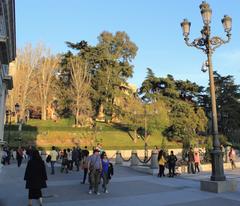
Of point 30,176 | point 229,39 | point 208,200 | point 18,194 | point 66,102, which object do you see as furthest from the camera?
point 66,102

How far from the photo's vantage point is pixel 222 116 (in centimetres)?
6862

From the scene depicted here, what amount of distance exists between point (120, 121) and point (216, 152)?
192 feet

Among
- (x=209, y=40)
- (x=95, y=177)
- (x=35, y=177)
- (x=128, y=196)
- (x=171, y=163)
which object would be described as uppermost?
(x=209, y=40)

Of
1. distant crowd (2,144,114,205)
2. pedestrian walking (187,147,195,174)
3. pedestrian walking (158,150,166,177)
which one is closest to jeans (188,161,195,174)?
pedestrian walking (187,147,195,174)

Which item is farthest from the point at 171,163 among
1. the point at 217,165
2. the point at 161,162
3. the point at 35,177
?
the point at 35,177

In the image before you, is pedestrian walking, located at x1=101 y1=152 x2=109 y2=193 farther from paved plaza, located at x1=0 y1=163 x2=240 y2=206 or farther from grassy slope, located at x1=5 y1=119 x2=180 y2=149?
grassy slope, located at x1=5 y1=119 x2=180 y2=149

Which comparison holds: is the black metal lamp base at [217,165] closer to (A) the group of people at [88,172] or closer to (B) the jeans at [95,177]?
(A) the group of people at [88,172]

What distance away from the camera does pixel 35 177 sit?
10.2 metres

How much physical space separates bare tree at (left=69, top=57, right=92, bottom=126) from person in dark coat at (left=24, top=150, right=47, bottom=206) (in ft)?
168

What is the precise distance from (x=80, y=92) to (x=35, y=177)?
5240 cm

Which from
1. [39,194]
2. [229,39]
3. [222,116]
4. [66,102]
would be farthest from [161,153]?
[222,116]

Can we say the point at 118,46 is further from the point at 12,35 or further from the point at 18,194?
the point at 18,194

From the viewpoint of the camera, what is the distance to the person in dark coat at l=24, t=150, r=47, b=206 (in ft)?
33.6

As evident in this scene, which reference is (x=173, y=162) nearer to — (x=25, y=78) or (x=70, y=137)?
(x=70, y=137)
